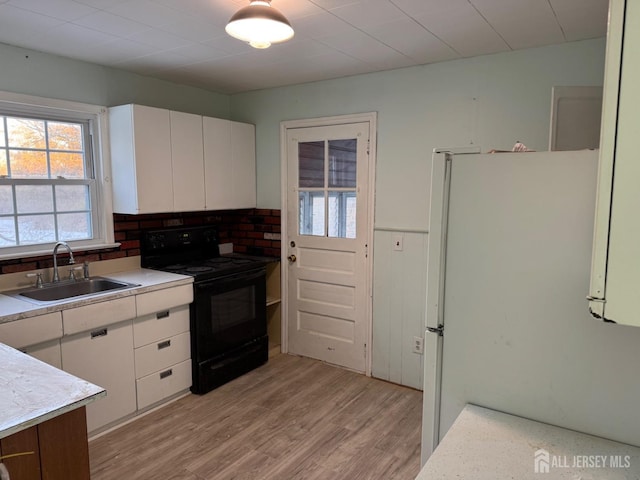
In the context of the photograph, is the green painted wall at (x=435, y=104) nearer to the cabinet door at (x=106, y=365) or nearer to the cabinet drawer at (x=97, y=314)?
the cabinet drawer at (x=97, y=314)

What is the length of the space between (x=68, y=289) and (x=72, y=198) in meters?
0.64

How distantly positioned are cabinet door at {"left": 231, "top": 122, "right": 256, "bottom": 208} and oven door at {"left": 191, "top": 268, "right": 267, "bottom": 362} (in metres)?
0.70

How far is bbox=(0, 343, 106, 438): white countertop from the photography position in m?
1.27

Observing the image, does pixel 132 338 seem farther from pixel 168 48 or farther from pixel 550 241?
pixel 550 241

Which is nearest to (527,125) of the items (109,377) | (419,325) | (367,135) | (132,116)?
(367,135)

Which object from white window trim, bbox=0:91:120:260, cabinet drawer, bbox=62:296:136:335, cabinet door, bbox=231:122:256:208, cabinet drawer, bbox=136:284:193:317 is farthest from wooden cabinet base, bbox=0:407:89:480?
cabinet door, bbox=231:122:256:208

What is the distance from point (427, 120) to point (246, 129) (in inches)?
63.8

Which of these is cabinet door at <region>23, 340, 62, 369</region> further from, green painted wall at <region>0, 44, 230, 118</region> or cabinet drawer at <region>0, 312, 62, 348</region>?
green painted wall at <region>0, 44, 230, 118</region>

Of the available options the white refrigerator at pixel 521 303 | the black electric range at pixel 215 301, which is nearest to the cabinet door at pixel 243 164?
the black electric range at pixel 215 301

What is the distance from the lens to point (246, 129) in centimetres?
388

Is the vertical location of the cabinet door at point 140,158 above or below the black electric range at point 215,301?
above

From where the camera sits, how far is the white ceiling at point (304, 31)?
6.79 feet

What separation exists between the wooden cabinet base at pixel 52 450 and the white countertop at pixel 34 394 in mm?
56

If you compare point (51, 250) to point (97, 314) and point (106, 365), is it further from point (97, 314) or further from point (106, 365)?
point (106, 365)
